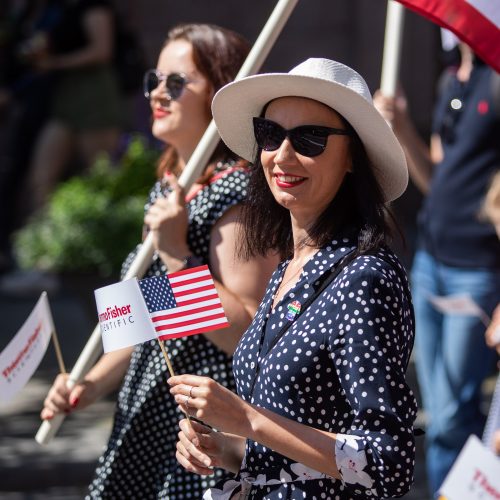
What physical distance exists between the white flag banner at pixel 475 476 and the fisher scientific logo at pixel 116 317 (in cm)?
88

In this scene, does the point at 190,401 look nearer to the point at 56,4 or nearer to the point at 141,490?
the point at 141,490

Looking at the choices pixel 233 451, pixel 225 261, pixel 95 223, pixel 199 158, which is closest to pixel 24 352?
pixel 225 261

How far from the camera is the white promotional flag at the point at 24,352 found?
380 cm

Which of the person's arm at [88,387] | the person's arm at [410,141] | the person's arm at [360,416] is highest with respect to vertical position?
the person's arm at [360,416]

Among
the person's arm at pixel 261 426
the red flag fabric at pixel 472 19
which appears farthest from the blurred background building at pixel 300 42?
the person's arm at pixel 261 426

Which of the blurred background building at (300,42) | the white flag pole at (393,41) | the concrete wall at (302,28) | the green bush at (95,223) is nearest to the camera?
the white flag pole at (393,41)

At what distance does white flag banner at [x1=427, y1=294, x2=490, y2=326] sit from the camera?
4.96 metres

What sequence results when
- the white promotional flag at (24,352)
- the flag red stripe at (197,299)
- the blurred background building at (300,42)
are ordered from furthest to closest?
the blurred background building at (300,42) → the white promotional flag at (24,352) → the flag red stripe at (197,299)

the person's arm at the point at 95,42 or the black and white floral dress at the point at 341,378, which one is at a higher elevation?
the black and white floral dress at the point at 341,378

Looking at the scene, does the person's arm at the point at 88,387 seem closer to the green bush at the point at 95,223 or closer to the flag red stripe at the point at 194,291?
the flag red stripe at the point at 194,291

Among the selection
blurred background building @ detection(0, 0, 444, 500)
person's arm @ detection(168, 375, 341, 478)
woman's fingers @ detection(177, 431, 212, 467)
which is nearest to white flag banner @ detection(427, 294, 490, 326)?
woman's fingers @ detection(177, 431, 212, 467)

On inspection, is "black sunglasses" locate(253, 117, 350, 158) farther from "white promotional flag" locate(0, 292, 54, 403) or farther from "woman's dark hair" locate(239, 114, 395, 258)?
"white promotional flag" locate(0, 292, 54, 403)

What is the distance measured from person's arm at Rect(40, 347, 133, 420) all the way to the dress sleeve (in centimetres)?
133

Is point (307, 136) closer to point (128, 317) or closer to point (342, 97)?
point (342, 97)
